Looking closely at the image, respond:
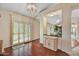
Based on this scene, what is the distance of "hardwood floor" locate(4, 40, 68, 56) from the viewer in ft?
7.18

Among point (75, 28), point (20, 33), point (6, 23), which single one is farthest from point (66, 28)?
point (6, 23)

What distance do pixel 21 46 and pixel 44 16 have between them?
2.56ft

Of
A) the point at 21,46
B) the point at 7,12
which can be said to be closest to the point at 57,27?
the point at 21,46

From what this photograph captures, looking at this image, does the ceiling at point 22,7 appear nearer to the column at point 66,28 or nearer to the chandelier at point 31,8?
the chandelier at point 31,8

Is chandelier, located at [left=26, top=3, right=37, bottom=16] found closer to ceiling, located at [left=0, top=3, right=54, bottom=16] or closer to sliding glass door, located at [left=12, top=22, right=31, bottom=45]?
ceiling, located at [left=0, top=3, right=54, bottom=16]

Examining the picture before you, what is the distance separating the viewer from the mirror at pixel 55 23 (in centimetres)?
217

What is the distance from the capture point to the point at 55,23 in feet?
7.20

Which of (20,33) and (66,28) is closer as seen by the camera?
(66,28)

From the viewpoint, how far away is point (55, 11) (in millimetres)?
2176

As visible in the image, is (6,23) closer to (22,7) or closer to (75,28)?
(22,7)

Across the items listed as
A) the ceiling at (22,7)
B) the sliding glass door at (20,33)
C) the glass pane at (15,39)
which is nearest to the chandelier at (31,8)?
the ceiling at (22,7)

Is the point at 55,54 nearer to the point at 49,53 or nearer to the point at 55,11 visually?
the point at 49,53

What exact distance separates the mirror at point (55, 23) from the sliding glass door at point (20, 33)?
46 cm

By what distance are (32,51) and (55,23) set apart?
738 millimetres
